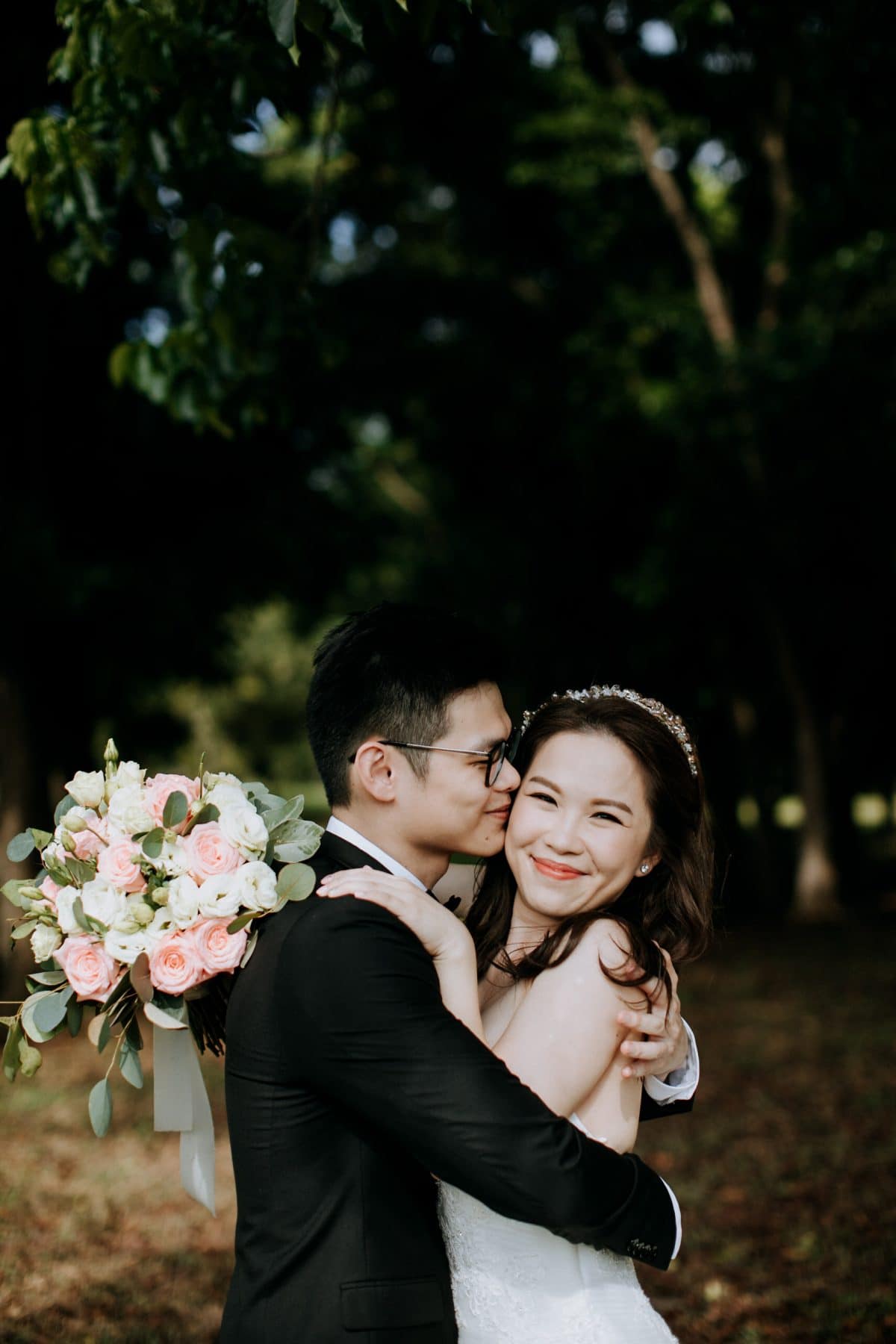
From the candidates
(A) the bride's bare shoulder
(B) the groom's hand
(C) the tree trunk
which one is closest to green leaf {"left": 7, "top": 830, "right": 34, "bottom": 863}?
(A) the bride's bare shoulder

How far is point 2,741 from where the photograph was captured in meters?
10.5

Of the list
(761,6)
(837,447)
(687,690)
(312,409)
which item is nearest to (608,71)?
(837,447)

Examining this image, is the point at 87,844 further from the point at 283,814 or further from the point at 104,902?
the point at 283,814

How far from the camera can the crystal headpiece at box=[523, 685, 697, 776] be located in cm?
298

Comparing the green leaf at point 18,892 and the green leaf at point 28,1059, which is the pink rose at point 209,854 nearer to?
the green leaf at point 18,892

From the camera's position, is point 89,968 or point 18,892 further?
point 18,892

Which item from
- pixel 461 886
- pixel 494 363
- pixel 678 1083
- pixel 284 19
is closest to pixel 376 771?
pixel 461 886

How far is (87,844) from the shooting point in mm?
2566

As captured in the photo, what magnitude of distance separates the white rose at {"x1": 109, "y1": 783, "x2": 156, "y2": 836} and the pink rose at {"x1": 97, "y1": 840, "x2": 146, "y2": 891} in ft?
0.11

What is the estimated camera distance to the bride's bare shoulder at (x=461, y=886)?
3320 millimetres

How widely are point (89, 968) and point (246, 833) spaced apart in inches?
16.5

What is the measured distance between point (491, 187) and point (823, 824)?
9031 millimetres

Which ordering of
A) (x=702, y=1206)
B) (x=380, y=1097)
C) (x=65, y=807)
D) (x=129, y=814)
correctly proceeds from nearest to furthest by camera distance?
(x=380, y=1097) < (x=129, y=814) < (x=65, y=807) < (x=702, y=1206)

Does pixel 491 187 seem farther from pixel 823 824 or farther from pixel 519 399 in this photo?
pixel 823 824
